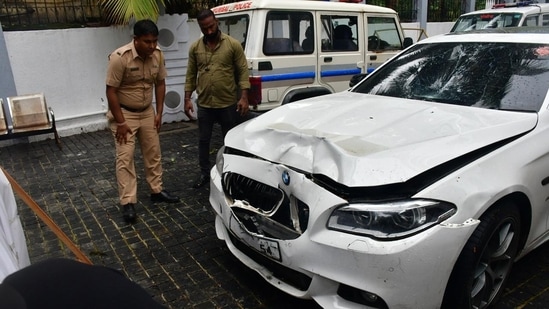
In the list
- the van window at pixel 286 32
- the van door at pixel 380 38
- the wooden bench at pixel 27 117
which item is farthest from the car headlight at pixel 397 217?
the wooden bench at pixel 27 117

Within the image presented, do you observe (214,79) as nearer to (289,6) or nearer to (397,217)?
(289,6)

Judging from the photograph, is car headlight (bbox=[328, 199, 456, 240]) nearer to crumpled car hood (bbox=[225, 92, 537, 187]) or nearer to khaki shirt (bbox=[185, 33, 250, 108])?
crumpled car hood (bbox=[225, 92, 537, 187])

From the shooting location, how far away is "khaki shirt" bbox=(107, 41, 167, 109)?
154 inches

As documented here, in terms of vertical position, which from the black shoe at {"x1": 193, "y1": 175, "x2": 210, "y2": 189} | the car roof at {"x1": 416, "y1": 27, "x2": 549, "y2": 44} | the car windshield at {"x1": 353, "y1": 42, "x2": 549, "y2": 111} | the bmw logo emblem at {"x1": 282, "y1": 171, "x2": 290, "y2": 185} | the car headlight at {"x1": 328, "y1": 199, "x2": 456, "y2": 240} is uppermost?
the car roof at {"x1": 416, "y1": 27, "x2": 549, "y2": 44}

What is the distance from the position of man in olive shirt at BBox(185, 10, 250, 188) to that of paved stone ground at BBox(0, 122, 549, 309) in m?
0.79

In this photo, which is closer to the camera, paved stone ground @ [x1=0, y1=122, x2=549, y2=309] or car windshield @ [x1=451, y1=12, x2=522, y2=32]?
paved stone ground @ [x1=0, y1=122, x2=549, y2=309]

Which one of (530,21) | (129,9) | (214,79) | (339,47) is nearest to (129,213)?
(214,79)

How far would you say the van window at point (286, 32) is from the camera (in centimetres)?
554

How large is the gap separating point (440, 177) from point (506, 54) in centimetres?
166

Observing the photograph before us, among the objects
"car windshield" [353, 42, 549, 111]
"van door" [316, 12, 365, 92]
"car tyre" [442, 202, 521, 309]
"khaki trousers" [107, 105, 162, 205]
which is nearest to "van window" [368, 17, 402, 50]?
"van door" [316, 12, 365, 92]

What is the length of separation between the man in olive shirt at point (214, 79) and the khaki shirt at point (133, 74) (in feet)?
1.98

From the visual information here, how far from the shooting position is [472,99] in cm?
318

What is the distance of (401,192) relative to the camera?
2293mm

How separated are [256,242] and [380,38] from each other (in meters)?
5.07
